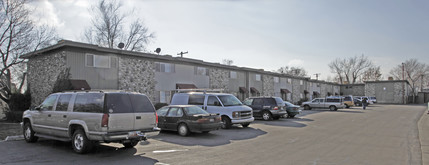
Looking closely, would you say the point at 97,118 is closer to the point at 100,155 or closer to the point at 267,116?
the point at 100,155

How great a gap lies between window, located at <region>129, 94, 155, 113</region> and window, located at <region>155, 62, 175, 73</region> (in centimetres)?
1488

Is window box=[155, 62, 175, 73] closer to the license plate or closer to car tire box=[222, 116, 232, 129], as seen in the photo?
car tire box=[222, 116, 232, 129]

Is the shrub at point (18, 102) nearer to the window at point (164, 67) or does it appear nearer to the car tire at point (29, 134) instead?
the window at point (164, 67)

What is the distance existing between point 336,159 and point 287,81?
39.2 metres

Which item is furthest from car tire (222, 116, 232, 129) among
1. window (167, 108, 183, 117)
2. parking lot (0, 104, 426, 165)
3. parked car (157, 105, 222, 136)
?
window (167, 108, 183, 117)

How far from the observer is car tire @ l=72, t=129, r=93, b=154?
8305mm

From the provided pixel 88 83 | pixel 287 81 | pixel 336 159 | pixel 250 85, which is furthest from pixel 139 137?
pixel 287 81

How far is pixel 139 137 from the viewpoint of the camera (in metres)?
8.55

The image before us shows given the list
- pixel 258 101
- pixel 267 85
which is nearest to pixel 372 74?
pixel 267 85

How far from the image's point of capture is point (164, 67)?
963 inches

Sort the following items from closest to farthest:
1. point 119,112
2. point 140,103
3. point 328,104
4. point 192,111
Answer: point 119,112 → point 140,103 → point 192,111 → point 328,104

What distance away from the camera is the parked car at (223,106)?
15.1 metres

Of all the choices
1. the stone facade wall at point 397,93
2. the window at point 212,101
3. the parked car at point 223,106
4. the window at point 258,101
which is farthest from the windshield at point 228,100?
the stone facade wall at point 397,93

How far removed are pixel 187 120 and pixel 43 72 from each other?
523 inches
